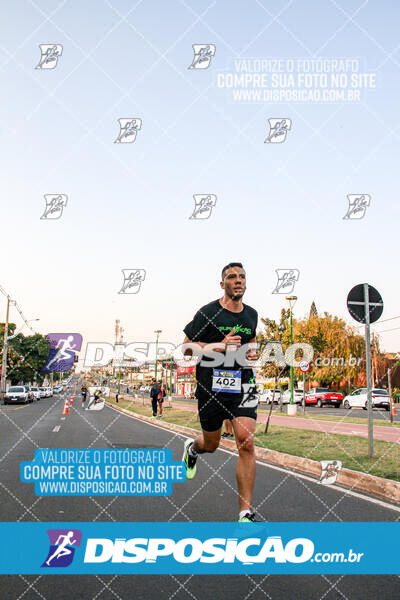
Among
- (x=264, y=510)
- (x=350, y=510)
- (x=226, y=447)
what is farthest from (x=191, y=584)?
(x=226, y=447)

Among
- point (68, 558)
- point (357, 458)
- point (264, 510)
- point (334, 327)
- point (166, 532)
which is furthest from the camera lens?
point (334, 327)

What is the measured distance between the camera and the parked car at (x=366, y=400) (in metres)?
30.3

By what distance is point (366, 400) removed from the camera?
2931 centimetres

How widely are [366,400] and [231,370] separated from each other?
27.4 metres

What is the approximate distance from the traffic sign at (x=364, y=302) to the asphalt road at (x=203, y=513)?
2.94 m

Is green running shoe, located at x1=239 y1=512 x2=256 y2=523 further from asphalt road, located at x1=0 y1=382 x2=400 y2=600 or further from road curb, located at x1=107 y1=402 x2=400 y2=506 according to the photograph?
road curb, located at x1=107 y1=402 x2=400 y2=506

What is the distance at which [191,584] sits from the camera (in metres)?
3.25

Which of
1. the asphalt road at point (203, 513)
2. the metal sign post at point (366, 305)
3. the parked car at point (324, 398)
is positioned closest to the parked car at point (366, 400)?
the parked car at point (324, 398)

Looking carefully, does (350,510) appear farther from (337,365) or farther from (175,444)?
(337,365)

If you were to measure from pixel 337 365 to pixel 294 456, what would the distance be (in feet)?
125

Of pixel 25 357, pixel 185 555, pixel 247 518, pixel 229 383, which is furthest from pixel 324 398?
pixel 25 357

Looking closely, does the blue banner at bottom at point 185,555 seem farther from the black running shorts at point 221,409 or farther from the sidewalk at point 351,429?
the sidewalk at point 351,429

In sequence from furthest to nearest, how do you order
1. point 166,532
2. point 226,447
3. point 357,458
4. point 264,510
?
point 226,447 < point 357,458 < point 264,510 < point 166,532

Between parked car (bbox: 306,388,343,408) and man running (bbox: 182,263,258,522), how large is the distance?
1407 inches
